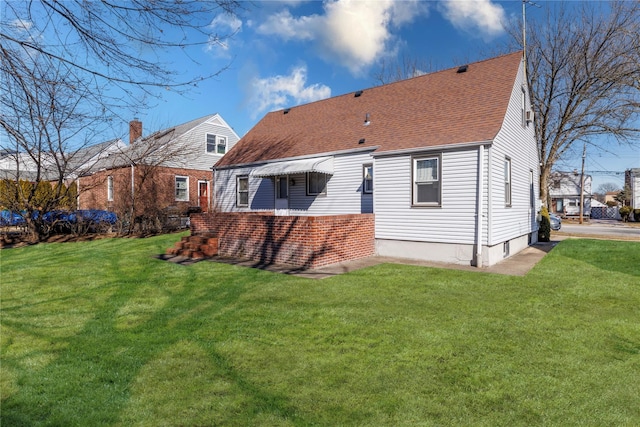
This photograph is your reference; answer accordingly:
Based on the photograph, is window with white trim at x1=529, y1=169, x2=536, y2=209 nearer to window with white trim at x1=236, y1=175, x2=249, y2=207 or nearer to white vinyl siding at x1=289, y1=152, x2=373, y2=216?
white vinyl siding at x1=289, y1=152, x2=373, y2=216

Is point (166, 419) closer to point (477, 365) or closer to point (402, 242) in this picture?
point (477, 365)

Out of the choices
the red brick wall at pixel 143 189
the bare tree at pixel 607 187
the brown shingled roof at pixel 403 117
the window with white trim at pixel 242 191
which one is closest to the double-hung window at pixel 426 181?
the brown shingled roof at pixel 403 117

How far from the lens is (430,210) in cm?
1036

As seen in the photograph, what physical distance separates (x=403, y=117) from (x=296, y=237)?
613 cm

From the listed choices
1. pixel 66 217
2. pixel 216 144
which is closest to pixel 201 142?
pixel 216 144

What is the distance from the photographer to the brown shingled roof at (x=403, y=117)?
415 inches

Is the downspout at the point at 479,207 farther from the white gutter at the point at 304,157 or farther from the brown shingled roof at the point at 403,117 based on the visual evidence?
the white gutter at the point at 304,157

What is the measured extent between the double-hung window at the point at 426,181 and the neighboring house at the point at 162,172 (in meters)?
13.2

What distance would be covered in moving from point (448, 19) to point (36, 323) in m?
21.6

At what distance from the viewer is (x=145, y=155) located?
1822 centimetres

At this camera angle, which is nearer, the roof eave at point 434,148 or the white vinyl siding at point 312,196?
the roof eave at point 434,148

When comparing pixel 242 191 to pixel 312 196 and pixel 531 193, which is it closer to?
pixel 312 196

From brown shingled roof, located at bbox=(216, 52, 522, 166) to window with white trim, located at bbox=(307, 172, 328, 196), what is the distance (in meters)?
0.91

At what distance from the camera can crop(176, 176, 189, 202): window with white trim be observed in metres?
→ 24.3
